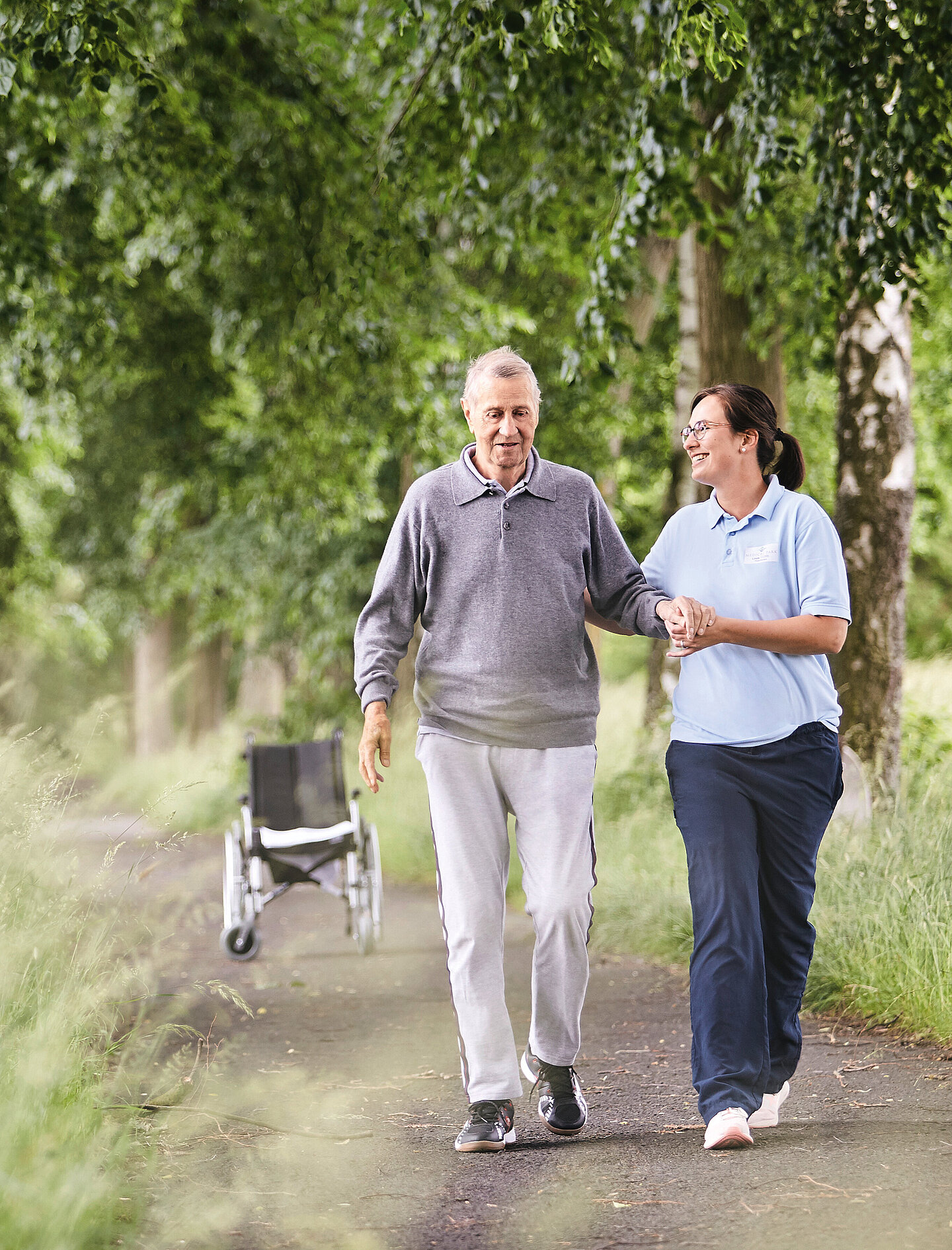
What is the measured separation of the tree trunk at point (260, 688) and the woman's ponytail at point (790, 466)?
1512 cm

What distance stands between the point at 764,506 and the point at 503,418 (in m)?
0.77

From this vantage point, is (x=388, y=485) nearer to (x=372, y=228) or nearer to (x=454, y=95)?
(x=372, y=228)

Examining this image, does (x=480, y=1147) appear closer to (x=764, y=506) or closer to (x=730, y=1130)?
(x=730, y=1130)

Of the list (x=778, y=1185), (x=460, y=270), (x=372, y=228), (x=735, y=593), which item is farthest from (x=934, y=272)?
(x=778, y=1185)

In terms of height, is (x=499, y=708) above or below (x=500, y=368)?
below

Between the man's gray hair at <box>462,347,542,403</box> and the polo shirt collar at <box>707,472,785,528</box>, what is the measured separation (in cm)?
60

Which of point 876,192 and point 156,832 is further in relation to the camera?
point 876,192

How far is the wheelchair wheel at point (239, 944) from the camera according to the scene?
7.02 metres

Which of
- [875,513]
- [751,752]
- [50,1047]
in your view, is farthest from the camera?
[875,513]

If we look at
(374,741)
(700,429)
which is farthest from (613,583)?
(374,741)

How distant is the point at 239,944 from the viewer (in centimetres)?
704

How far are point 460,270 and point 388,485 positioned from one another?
3.73 meters

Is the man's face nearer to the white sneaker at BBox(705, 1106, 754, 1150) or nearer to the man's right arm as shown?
the man's right arm

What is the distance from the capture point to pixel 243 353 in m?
10.8
